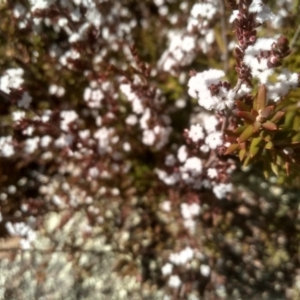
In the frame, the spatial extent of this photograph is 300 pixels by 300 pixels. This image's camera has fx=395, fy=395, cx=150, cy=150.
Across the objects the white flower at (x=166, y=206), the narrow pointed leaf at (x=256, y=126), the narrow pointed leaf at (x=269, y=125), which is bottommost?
the white flower at (x=166, y=206)

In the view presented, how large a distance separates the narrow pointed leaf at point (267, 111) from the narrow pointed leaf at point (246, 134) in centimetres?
9

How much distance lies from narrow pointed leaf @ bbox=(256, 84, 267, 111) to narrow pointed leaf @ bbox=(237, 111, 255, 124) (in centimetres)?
5

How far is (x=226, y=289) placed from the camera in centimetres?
278

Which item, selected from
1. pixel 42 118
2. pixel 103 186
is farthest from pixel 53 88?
pixel 103 186

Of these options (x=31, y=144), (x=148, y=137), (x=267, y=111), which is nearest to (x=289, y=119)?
(x=267, y=111)

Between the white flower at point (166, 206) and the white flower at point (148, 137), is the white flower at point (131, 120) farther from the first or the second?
the white flower at point (166, 206)

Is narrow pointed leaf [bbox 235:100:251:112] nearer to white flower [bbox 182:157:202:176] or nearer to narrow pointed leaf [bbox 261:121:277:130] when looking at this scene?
narrow pointed leaf [bbox 261:121:277:130]

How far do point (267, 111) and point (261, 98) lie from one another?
62mm

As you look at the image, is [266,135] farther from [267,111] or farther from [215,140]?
[215,140]

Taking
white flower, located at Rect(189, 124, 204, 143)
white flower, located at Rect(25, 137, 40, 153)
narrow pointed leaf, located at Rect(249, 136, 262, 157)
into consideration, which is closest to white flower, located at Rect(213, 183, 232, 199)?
white flower, located at Rect(189, 124, 204, 143)

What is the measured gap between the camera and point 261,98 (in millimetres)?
1697

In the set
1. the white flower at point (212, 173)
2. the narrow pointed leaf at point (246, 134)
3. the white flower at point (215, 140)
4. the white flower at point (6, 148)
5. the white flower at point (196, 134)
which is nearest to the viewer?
the narrow pointed leaf at point (246, 134)

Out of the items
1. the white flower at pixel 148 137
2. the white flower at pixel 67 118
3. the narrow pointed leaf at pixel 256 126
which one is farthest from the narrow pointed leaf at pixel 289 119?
the white flower at pixel 67 118

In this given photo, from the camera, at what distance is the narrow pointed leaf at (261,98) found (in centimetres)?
168
